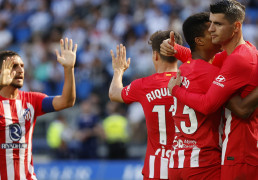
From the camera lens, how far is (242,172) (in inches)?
188

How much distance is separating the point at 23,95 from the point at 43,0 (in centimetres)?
1318

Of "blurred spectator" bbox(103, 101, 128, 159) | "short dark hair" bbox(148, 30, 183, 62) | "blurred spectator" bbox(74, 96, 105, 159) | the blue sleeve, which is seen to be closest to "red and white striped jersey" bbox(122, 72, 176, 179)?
"short dark hair" bbox(148, 30, 183, 62)

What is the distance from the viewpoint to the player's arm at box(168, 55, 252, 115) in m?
4.72

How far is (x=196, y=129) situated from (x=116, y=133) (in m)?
8.59

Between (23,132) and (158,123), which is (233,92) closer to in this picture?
(158,123)

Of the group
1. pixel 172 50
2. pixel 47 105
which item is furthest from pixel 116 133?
pixel 172 50

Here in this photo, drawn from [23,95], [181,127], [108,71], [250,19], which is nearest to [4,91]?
[23,95]

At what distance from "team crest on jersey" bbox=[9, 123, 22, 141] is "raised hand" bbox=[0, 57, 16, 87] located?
0.61 m

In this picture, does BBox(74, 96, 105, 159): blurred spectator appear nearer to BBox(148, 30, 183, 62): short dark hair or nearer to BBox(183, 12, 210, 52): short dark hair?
BBox(148, 30, 183, 62): short dark hair

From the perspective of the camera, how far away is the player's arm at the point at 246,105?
4.73 meters

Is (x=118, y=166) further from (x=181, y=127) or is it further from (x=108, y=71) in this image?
(x=181, y=127)

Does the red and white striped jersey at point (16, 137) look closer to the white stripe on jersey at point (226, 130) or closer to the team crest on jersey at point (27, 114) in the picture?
the team crest on jersey at point (27, 114)

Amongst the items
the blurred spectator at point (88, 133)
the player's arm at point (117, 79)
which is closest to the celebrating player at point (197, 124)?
the player's arm at point (117, 79)

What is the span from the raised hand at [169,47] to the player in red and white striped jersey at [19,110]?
4.10 feet
